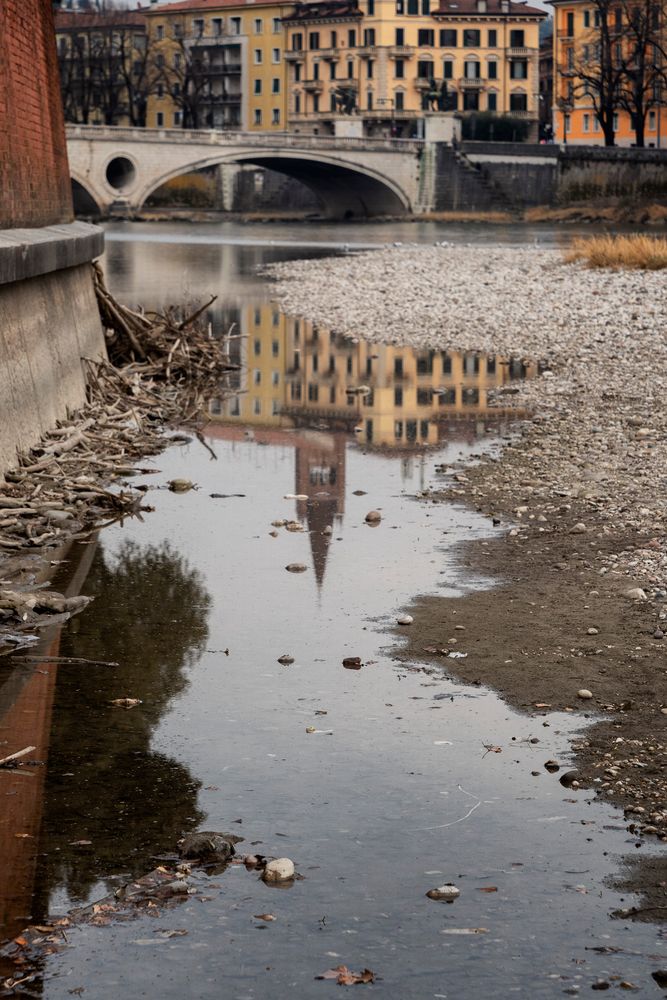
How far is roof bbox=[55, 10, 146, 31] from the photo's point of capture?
4616 inches

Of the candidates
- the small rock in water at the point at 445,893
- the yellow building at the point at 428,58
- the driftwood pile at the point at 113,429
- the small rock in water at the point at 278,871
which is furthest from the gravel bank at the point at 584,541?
the yellow building at the point at 428,58

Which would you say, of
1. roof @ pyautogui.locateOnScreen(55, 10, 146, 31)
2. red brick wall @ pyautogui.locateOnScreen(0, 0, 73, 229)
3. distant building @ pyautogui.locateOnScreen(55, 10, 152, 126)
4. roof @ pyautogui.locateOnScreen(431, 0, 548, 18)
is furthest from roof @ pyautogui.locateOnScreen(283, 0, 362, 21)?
red brick wall @ pyautogui.locateOnScreen(0, 0, 73, 229)

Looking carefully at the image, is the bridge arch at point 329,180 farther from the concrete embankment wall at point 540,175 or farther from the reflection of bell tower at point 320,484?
the reflection of bell tower at point 320,484

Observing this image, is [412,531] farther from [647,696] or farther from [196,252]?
[196,252]

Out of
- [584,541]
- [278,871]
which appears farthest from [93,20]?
[278,871]

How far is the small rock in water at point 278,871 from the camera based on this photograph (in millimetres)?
5180

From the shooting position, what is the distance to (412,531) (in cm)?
1069

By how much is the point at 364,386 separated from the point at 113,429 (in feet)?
17.6

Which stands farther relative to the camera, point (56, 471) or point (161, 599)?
point (56, 471)

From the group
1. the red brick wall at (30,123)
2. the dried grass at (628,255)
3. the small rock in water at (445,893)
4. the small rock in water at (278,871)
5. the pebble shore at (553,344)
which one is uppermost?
the red brick wall at (30,123)

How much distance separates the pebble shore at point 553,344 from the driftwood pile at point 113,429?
2797 mm

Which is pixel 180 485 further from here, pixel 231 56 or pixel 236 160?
pixel 231 56

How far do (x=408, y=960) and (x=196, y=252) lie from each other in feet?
170

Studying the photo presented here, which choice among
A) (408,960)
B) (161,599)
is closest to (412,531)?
(161,599)
